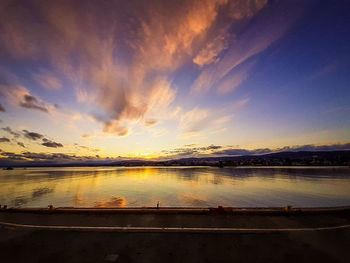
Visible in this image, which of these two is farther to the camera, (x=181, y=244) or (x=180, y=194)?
(x=180, y=194)

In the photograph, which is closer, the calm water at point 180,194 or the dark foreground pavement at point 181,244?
the dark foreground pavement at point 181,244

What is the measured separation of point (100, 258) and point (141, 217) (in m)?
4.50

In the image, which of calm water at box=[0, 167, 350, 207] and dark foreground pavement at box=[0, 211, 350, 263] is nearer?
dark foreground pavement at box=[0, 211, 350, 263]

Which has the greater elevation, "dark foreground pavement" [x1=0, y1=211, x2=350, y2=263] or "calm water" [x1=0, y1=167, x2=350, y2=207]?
"dark foreground pavement" [x1=0, y1=211, x2=350, y2=263]

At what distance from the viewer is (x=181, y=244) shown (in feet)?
25.3

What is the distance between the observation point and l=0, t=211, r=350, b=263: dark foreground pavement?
22.2 ft

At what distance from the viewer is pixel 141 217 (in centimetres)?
1113

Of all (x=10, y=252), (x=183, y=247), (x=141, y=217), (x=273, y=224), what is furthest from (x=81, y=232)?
(x=273, y=224)

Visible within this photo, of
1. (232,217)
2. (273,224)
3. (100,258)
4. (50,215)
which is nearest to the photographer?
(100,258)

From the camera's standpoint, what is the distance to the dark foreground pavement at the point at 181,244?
675cm

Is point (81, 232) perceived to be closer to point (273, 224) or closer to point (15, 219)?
point (15, 219)

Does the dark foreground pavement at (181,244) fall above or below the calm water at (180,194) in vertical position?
above

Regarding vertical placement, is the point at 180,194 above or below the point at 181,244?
below

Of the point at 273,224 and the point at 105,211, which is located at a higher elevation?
the point at 105,211
